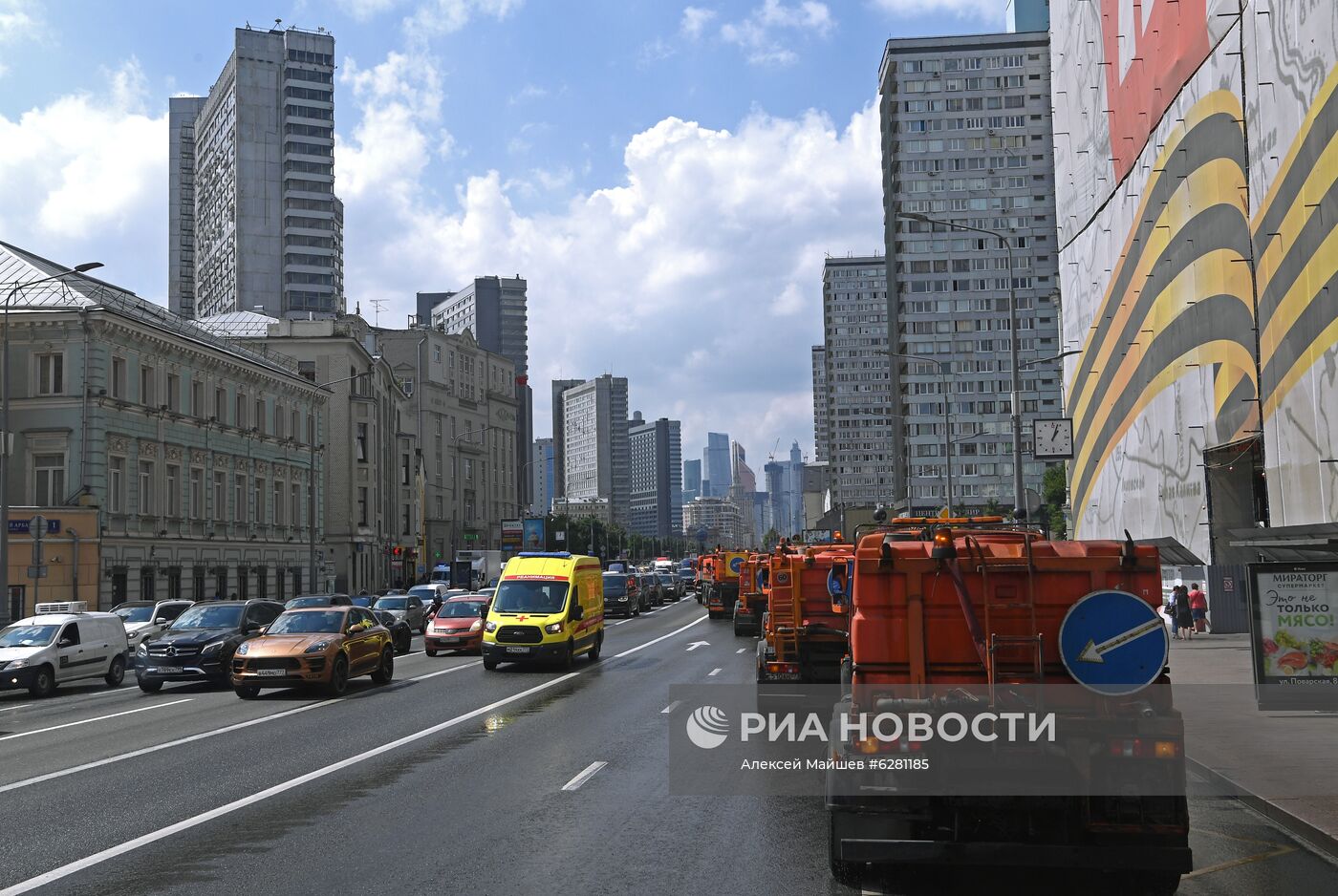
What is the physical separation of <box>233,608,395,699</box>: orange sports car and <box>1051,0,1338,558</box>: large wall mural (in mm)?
19614

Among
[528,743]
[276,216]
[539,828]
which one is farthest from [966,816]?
[276,216]

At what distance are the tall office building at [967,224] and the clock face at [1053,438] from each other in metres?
84.3

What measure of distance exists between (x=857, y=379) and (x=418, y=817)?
166518 millimetres

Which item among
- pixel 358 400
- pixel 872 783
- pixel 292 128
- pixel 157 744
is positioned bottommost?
pixel 157 744

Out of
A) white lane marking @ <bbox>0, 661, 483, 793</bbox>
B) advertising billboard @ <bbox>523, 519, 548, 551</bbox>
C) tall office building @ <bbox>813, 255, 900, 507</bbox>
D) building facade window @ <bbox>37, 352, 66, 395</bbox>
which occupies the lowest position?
white lane marking @ <bbox>0, 661, 483, 793</bbox>

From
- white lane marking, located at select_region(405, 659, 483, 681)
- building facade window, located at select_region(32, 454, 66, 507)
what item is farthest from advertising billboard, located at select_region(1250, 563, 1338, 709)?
building facade window, located at select_region(32, 454, 66, 507)

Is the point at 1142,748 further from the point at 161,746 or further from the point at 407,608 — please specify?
the point at 407,608

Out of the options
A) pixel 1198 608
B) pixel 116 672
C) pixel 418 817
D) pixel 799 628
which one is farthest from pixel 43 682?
pixel 1198 608

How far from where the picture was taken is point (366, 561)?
269 ft

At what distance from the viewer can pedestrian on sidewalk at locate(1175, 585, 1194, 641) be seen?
31.0 meters

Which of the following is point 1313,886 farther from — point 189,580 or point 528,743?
point 189,580

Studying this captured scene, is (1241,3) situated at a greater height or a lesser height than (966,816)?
greater

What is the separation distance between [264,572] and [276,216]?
7861 centimetres

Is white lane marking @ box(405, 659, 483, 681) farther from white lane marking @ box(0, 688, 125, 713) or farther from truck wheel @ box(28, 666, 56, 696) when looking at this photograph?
truck wheel @ box(28, 666, 56, 696)
